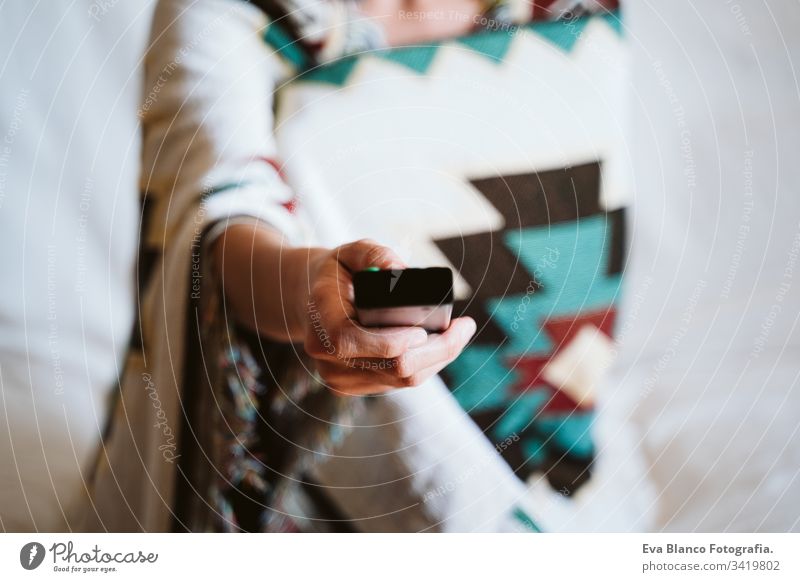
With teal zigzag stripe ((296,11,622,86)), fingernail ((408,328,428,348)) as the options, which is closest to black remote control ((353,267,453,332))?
fingernail ((408,328,428,348))

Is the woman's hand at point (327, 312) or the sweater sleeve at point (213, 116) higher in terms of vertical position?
the sweater sleeve at point (213, 116)

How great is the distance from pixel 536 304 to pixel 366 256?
90mm

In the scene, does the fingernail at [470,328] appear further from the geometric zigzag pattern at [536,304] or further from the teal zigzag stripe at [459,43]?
the teal zigzag stripe at [459,43]

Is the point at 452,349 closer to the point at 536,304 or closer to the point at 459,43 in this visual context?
the point at 536,304

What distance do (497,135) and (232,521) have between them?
0.24m

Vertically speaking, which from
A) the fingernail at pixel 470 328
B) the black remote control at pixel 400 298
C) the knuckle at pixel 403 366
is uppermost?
the black remote control at pixel 400 298

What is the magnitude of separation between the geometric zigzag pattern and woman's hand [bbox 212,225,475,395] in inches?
0.8

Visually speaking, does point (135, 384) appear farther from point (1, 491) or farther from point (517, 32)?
point (517, 32)

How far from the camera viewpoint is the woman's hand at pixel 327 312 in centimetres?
29

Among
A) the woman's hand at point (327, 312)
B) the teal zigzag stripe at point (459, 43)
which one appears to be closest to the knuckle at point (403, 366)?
the woman's hand at point (327, 312)

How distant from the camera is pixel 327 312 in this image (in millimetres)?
291

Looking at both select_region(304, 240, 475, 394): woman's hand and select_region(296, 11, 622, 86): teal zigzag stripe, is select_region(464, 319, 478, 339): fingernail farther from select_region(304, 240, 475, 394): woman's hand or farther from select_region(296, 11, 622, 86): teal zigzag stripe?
select_region(296, 11, 622, 86): teal zigzag stripe

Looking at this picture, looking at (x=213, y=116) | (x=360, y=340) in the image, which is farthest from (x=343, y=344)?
(x=213, y=116)

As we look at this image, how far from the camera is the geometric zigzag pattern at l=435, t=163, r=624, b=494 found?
0.30m
